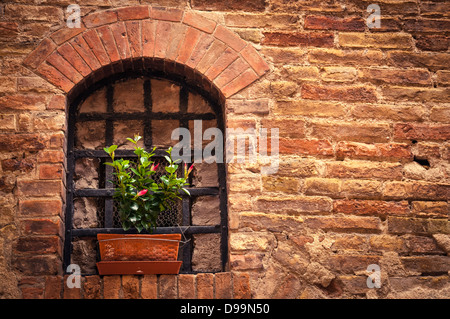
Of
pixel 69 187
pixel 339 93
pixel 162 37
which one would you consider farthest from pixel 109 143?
pixel 339 93

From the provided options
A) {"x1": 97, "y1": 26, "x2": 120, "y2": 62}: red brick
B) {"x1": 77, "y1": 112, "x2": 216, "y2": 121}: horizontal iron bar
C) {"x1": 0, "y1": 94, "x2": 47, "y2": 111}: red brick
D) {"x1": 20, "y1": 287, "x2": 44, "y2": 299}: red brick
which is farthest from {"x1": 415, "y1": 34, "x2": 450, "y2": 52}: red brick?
{"x1": 20, "y1": 287, "x2": 44, "y2": 299}: red brick

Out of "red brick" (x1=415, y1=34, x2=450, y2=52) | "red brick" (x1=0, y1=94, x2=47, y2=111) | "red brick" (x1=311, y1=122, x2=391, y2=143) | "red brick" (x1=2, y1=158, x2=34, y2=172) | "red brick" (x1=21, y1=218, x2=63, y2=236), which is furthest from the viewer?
"red brick" (x1=415, y1=34, x2=450, y2=52)

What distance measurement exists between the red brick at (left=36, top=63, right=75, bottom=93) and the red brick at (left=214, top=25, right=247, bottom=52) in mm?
927

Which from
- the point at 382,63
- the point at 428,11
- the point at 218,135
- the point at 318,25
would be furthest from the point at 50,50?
the point at 428,11

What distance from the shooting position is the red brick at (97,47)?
304cm

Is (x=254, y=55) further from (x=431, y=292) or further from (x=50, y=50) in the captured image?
(x=431, y=292)

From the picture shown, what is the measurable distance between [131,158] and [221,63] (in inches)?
31.6

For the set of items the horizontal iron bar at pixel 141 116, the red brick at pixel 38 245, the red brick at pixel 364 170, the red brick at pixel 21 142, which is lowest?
the red brick at pixel 38 245

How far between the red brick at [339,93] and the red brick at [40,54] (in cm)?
153

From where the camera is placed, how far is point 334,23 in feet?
10.7

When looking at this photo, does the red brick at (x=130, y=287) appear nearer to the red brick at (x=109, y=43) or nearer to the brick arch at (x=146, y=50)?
the brick arch at (x=146, y=50)

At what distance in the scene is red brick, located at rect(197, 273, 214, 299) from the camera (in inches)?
105

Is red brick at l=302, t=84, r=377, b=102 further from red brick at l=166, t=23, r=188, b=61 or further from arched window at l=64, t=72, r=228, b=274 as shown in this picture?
red brick at l=166, t=23, r=188, b=61

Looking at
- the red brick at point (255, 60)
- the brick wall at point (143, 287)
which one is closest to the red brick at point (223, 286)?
the brick wall at point (143, 287)
